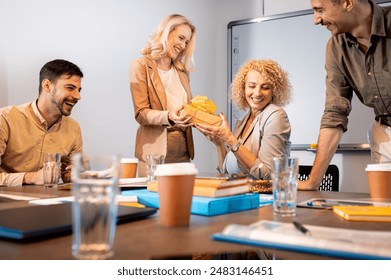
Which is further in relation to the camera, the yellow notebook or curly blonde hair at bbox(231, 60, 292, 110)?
curly blonde hair at bbox(231, 60, 292, 110)

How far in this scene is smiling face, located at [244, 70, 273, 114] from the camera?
2.15m

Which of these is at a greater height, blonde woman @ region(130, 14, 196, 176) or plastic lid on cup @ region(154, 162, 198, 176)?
blonde woman @ region(130, 14, 196, 176)

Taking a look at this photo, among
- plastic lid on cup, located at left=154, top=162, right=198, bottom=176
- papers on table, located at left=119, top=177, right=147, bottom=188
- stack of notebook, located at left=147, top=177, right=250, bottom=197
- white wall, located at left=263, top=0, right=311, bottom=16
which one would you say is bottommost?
papers on table, located at left=119, top=177, right=147, bottom=188

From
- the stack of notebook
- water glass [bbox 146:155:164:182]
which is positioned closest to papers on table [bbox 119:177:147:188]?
water glass [bbox 146:155:164:182]

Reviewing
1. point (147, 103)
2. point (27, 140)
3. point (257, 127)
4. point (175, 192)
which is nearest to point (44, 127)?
point (27, 140)

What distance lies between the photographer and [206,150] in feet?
12.5

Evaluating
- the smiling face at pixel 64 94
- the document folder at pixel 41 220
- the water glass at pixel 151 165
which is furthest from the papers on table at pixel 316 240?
the smiling face at pixel 64 94

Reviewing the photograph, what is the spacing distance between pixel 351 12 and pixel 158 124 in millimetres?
1083

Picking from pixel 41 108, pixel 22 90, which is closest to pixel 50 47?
pixel 22 90

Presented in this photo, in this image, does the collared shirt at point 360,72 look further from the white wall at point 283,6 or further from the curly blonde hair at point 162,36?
the white wall at point 283,6

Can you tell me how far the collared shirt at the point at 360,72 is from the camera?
1688 mm

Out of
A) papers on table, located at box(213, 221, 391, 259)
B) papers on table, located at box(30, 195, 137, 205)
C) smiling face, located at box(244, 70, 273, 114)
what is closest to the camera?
papers on table, located at box(213, 221, 391, 259)

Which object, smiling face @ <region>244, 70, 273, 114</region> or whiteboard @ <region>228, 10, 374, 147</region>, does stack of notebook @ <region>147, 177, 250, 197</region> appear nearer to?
smiling face @ <region>244, 70, 273, 114</region>
